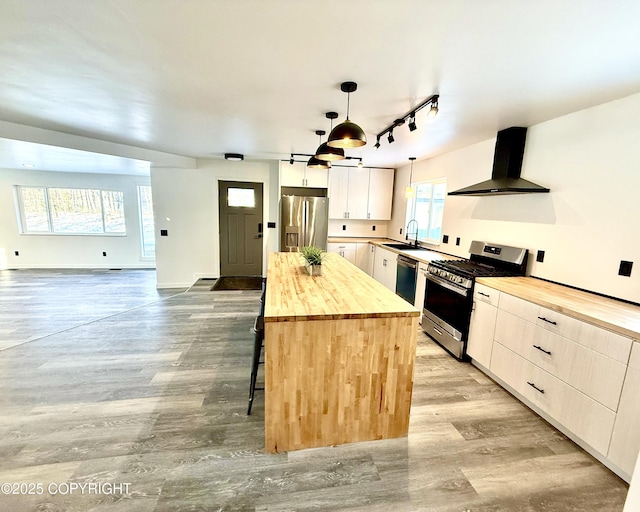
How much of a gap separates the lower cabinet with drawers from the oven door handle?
0.19 metres

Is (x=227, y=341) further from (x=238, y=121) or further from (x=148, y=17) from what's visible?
(x=148, y=17)

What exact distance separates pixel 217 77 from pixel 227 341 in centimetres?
249

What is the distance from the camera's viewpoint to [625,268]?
6.82 ft

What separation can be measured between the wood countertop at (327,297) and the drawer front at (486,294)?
1068mm

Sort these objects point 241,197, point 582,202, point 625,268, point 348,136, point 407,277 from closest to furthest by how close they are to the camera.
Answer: point 348,136 → point 625,268 → point 582,202 → point 407,277 → point 241,197

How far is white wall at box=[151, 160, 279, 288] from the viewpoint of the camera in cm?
533

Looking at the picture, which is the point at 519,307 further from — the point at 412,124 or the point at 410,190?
the point at 410,190

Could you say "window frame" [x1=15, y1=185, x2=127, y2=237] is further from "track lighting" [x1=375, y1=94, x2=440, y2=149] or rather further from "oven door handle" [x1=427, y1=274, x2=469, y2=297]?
"oven door handle" [x1=427, y1=274, x2=469, y2=297]

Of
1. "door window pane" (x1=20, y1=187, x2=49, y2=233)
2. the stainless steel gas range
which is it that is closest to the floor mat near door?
the stainless steel gas range

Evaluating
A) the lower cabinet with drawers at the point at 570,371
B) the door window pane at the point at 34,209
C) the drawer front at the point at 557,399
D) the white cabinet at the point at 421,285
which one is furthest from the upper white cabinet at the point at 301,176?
the door window pane at the point at 34,209

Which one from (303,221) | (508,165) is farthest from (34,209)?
A: (508,165)

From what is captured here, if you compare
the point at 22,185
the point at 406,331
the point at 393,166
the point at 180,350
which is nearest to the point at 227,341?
the point at 180,350

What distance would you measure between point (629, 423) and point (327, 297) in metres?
1.79

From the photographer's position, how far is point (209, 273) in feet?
18.7
